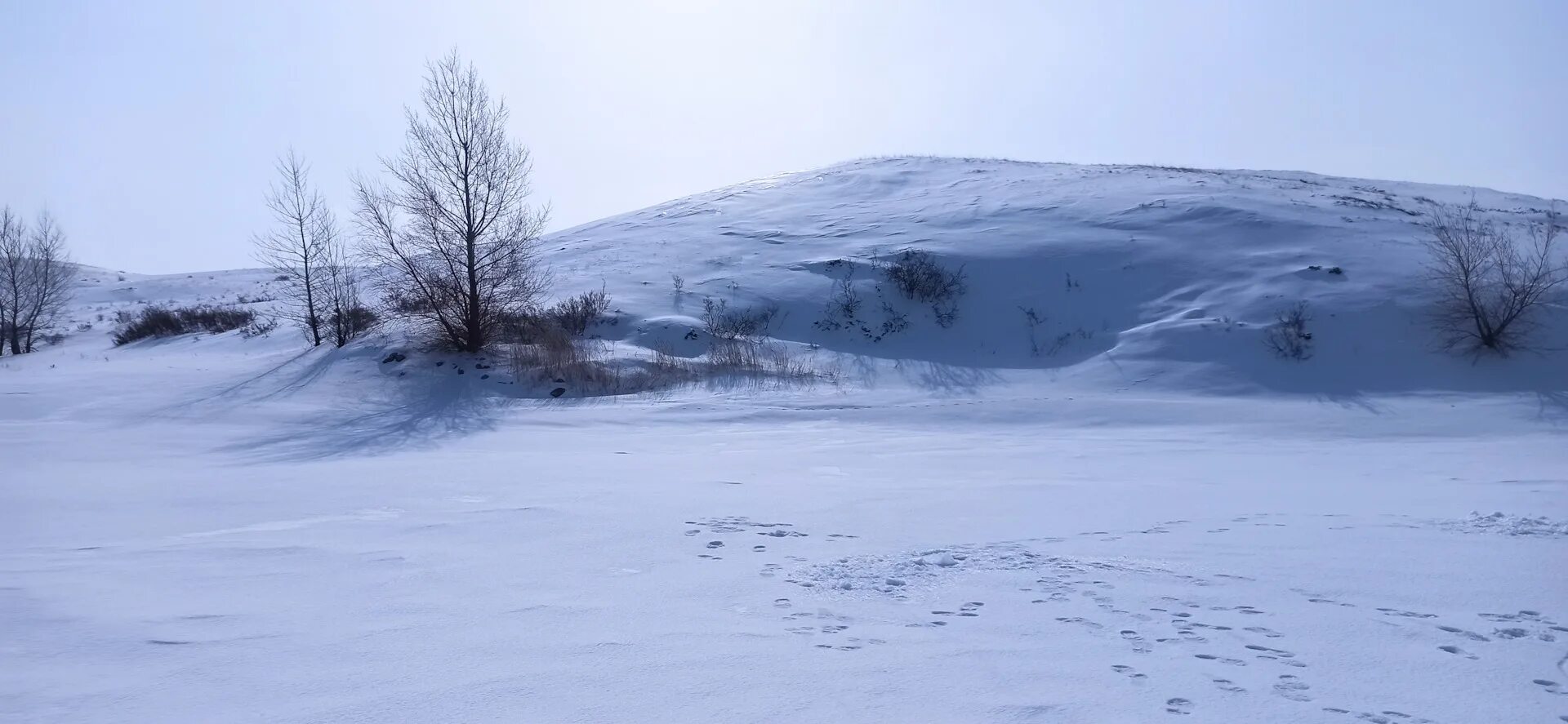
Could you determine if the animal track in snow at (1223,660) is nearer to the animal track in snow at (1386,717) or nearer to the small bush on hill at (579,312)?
the animal track in snow at (1386,717)

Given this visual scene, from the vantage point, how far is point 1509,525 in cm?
669


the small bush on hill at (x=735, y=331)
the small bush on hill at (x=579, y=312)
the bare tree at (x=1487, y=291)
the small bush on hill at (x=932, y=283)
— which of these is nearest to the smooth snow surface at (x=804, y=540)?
the bare tree at (x=1487, y=291)

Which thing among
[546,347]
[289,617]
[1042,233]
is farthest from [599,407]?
[1042,233]

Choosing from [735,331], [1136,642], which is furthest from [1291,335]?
[1136,642]

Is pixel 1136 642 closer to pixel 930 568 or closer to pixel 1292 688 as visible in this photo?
pixel 1292 688

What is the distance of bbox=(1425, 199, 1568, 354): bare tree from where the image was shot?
19578mm

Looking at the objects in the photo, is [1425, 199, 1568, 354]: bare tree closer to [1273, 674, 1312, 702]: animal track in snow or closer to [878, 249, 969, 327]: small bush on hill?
[878, 249, 969, 327]: small bush on hill

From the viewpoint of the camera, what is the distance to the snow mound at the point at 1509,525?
6.47 metres

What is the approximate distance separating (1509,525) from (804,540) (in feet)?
15.7

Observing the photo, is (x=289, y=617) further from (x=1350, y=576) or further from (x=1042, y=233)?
(x=1042, y=233)

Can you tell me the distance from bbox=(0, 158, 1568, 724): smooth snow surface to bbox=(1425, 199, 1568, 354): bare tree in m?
0.75

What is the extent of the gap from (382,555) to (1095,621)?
13.5 feet

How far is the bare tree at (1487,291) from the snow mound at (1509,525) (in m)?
15.3

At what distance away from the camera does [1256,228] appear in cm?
2794
